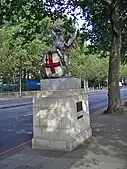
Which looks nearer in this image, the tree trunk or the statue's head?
the statue's head

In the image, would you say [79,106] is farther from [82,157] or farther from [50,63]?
[82,157]

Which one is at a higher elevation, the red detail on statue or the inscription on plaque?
the red detail on statue

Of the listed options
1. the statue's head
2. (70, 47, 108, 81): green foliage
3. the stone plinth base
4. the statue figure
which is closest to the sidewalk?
the stone plinth base

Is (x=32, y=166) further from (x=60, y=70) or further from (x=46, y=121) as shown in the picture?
(x=60, y=70)

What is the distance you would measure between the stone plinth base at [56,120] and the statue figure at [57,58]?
0.59 m

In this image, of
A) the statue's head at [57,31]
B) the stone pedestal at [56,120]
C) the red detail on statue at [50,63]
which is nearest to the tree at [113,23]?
the statue's head at [57,31]

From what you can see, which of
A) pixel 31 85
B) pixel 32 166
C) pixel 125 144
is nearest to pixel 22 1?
pixel 125 144

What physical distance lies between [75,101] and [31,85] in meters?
46.1

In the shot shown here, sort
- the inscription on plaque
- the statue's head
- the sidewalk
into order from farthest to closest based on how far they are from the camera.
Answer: the statue's head
the inscription on plaque
the sidewalk

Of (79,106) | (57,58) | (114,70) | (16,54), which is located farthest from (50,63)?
(16,54)

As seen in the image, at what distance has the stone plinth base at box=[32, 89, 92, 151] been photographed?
927cm

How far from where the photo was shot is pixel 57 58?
980 cm

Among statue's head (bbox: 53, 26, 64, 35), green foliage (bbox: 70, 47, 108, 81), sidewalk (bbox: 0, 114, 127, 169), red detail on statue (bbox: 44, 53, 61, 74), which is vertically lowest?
sidewalk (bbox: 0, 114, 127, 169)

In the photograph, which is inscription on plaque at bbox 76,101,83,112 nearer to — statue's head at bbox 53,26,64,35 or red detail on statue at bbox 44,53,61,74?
red detail on statue at bbox 44,53,61,74
